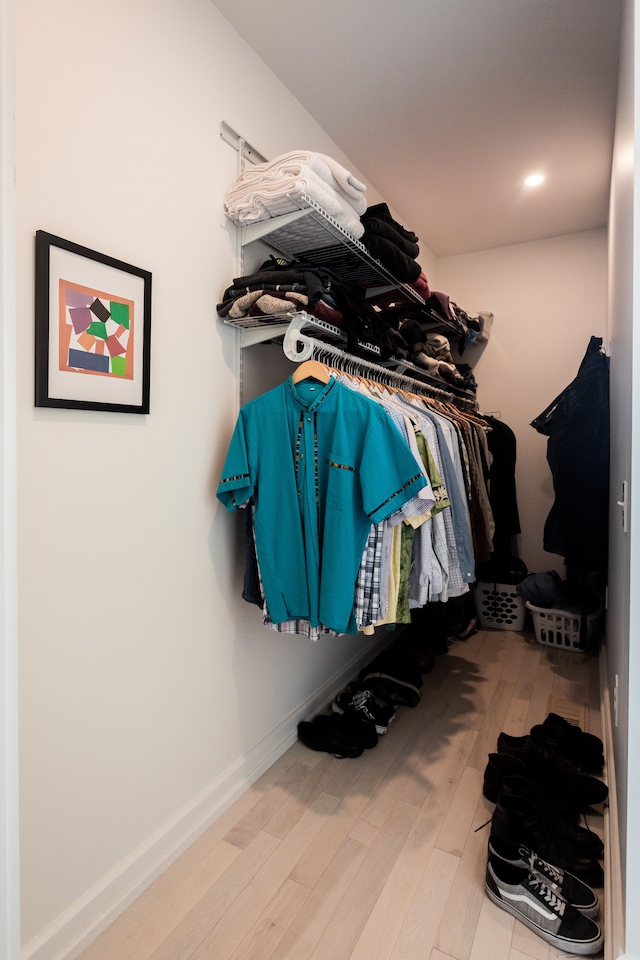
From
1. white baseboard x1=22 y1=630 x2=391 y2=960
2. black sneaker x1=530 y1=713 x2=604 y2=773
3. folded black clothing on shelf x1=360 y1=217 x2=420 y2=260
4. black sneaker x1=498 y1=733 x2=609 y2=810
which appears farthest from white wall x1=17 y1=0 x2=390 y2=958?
black sneaker x1=530 y1=713 x2=604 y2=773

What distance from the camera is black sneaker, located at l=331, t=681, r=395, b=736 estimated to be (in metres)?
2.17

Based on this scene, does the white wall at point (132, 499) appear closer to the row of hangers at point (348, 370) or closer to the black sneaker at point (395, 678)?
the row of hangers at point (348, 370)

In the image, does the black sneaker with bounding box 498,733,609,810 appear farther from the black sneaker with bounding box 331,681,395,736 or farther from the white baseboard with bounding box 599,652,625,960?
the black sneaker with bounding box 331,681,395,736

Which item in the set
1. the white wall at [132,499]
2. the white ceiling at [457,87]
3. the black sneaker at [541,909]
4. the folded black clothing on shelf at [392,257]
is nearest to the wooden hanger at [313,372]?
the white wall at [132,499]

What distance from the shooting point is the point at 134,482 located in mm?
1405

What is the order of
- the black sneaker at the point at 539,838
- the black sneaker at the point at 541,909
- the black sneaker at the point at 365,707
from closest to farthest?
the black sneaker at the point at 541,909, the black sneaker at the point at 539,838, the black sneaker at the point at 365,707

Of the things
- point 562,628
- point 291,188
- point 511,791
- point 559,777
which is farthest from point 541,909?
point 291,188

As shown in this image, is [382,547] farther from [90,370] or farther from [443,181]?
[443,181]

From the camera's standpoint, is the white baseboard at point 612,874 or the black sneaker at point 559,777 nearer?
the white baseboard at point 612,874

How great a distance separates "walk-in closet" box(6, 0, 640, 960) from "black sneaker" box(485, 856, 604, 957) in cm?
2

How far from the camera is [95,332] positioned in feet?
4.13

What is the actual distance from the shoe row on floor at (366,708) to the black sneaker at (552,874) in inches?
27.1

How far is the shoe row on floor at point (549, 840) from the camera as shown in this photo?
4.29 ft

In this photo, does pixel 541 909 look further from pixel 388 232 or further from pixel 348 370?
pixel 388 232
